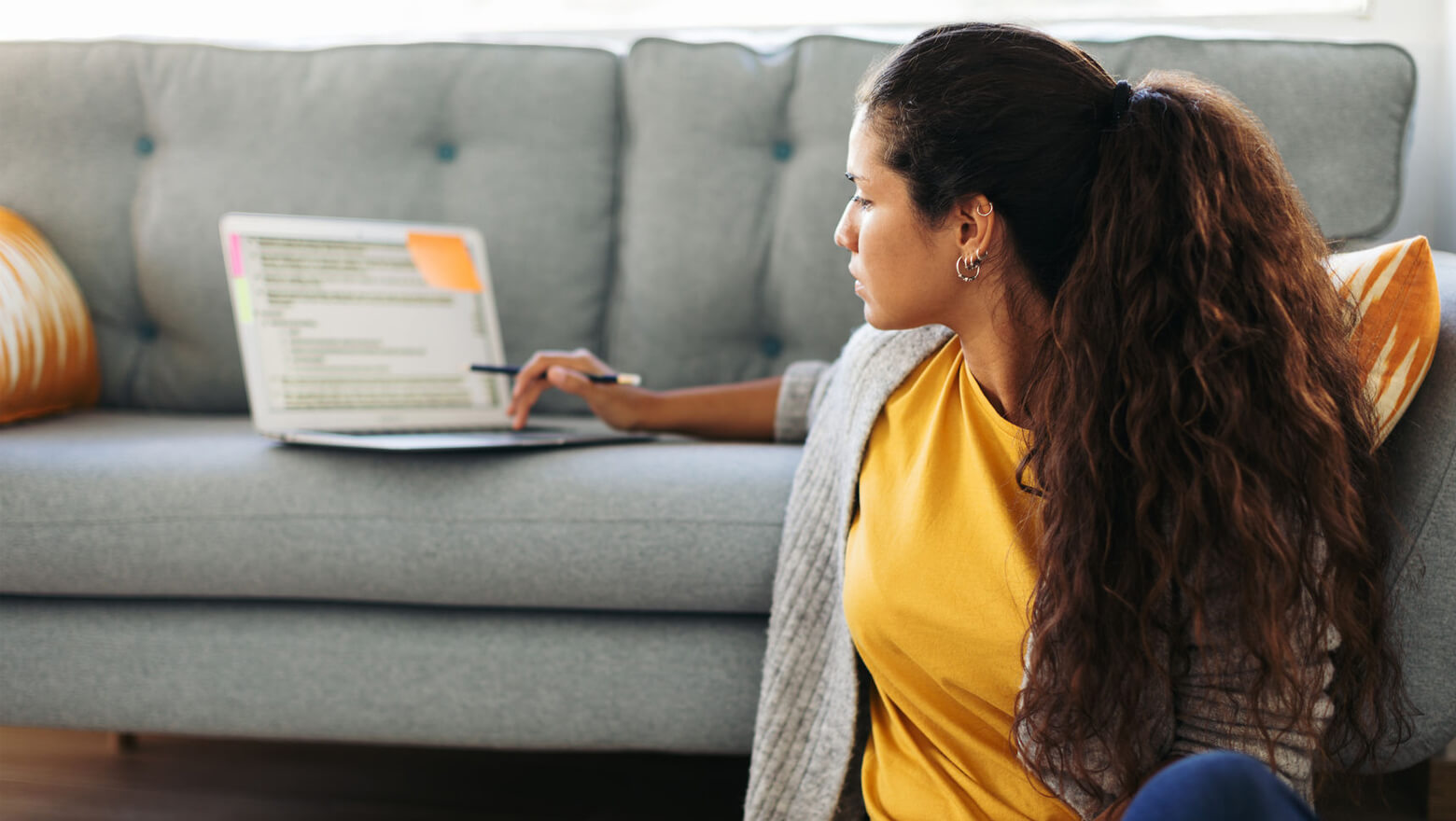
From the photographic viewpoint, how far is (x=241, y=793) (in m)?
1.29

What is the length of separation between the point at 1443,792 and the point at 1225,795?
1.04 m

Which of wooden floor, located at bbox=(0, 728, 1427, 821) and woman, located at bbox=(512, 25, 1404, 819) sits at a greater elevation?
woman, located at bbox=(512, 25, 1404, 819)

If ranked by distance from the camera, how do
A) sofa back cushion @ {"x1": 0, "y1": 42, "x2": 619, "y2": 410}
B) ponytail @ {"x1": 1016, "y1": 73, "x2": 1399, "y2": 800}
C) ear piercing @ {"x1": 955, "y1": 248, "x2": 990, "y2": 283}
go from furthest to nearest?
sofa back cushion @ {"x1": 0, "y1": 42, "x2": 619, "y2": 410}, ear piercing @ {"x1": 955, "y1": 248, "x2": 990, "y2": 283}, ponytail @ {"x1": 1016, "y1": 73, "x2": 1399, "y2": 800}

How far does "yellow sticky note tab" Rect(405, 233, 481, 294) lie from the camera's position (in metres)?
1.34

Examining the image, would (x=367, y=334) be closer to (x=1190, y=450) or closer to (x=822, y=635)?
(x=822, y=635)

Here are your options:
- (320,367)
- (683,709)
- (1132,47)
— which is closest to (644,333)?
(320,367)

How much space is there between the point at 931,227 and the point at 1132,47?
2.82 ft

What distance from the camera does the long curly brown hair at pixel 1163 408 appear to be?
0.64 meters

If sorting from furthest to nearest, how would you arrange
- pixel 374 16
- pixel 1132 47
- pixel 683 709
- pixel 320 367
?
1. pixel 374 16
2. pixel 1132 47
3. pixel 320 367
4. pixel 683 709

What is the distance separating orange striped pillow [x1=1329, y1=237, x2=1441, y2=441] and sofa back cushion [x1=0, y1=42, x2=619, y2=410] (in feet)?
3.37

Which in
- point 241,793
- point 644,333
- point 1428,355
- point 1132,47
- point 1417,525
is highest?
point 1132,47

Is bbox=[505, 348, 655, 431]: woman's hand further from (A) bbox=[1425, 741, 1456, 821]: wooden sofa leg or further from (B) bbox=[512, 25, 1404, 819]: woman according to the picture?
(A) bbox=[1425, 741, 1456, 821]: wooden sofa leg

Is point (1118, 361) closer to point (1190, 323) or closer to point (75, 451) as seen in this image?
point (1190, 323)

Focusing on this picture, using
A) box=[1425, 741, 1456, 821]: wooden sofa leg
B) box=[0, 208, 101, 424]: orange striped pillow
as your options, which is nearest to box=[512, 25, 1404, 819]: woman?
box=[1425, 741, 1456, 821]: wooden sofa leg
